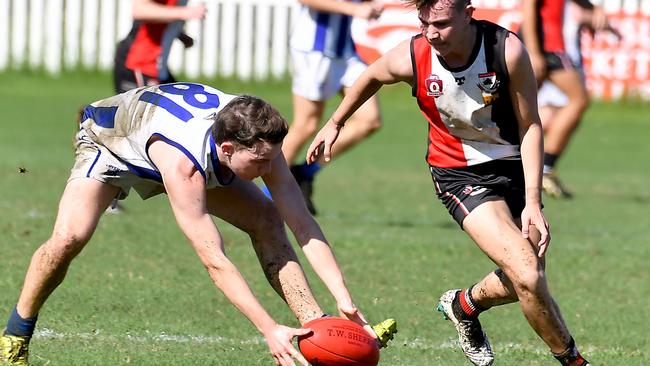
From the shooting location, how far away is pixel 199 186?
15.5 ft

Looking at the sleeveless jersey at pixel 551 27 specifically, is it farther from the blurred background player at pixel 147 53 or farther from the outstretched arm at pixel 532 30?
the blurred background player at pixel 147 53

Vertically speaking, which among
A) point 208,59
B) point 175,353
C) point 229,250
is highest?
point 175,353

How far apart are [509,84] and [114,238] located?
→ 3.65 meters

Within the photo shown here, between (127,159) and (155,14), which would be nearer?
(127,159)

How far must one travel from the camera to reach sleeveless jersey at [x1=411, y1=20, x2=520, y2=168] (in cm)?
520

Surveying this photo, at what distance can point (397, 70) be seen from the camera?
17.6 feet

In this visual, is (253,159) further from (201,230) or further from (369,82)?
(369,82)

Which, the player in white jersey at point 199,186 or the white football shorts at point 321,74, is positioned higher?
the player in white jersey at point 199,186

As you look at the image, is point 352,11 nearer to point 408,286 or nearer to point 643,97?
point 408,286

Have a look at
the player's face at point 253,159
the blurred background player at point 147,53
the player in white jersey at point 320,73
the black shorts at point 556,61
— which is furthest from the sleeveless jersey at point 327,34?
the player's face at point 253,159

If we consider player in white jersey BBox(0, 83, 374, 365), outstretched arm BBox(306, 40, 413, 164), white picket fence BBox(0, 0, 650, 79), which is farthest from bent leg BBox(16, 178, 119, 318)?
white picket fence BBox(0, 0, 650, 79)

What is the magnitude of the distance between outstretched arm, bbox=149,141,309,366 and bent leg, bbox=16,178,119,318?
471mm

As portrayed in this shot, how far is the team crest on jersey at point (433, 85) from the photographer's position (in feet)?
17.4

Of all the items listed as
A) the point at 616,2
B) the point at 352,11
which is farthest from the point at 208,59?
the point at 352,11
